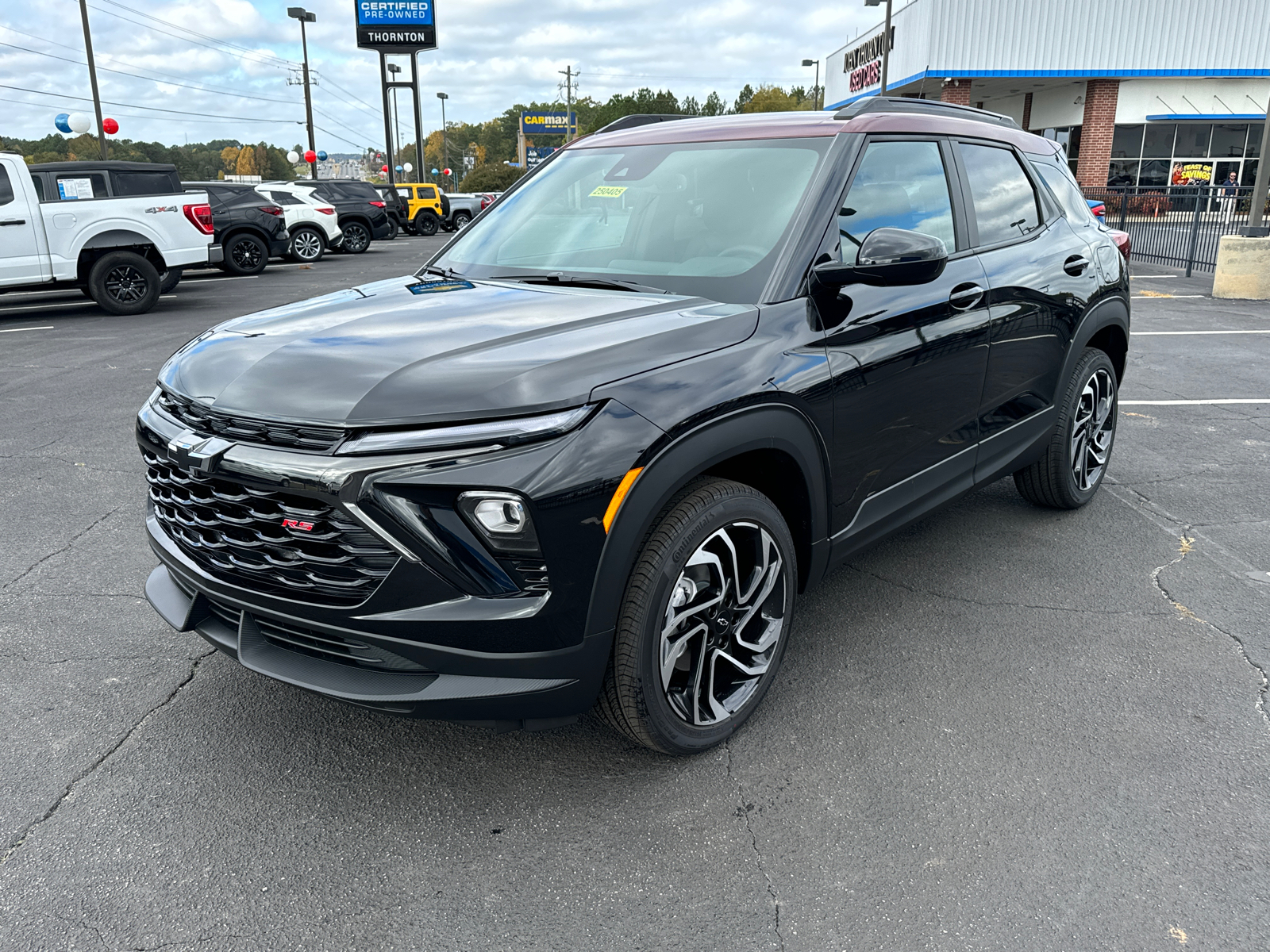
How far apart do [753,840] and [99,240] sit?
510 inches

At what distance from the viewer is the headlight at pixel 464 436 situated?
222cm

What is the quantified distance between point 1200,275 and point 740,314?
17.3 metres

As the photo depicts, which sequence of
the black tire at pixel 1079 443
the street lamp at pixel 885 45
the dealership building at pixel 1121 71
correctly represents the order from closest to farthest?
the black tire at pixel 1079 443
the dealership building at pixel 1121 71
the street lamp at pixel 885 45

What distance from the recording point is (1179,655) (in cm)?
351

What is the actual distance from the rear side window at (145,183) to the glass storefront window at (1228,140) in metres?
33.4

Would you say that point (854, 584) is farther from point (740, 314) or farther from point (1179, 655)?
point (740, 314)

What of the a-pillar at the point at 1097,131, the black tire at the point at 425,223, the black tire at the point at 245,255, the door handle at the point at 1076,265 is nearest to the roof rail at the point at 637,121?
the door handle at the point at 1076,265

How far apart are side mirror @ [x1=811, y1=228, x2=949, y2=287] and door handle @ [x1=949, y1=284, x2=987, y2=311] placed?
0.58 m

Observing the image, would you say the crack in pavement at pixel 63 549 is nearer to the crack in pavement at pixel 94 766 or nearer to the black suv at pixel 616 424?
the crack in pavement at pixel 94 766

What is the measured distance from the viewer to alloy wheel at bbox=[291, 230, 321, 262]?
69.8ft

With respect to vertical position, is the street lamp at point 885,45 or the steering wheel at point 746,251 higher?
the street lamp at point 885,45

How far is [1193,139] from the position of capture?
109 ft

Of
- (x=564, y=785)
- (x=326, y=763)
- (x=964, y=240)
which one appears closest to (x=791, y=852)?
(x=564, y=785)

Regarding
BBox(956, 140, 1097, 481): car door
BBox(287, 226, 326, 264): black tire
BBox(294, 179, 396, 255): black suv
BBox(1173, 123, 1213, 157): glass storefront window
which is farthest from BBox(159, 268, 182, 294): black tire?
BBox(1173, 123, 1213, 157): glass storefront window
